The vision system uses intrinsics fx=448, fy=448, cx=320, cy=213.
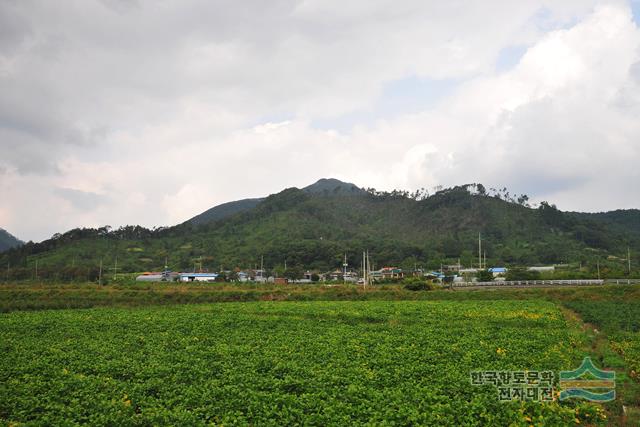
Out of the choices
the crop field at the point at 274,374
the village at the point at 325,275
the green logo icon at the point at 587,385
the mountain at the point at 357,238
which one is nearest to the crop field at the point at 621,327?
the crop field at the point at 274,374

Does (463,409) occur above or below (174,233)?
below

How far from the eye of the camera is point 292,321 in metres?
33.7

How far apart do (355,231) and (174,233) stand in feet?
225

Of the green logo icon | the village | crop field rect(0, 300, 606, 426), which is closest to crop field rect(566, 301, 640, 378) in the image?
crop field rect(0, 300, 606, 426)

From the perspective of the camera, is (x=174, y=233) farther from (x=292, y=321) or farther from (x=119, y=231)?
(x=292, y=321)

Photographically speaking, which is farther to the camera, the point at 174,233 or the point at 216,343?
the point at 174,233

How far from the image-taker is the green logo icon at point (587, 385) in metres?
14.0

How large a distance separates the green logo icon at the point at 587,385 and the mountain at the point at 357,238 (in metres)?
102

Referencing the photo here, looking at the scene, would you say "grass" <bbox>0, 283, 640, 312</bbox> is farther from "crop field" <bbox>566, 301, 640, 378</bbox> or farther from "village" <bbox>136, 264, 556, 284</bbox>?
"village" <bbox>136, 264, 556, 284</bbox>

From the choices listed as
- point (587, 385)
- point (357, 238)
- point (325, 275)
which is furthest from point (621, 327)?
point (357, 238)

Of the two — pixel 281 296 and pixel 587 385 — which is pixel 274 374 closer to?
pixel 587 385

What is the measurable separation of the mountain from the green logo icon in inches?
4035

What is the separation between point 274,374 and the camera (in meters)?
16.5

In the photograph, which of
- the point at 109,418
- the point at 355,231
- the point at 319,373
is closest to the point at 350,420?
the point at 319,373
